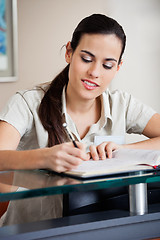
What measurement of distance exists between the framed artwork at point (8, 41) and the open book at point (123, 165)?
2.04 m

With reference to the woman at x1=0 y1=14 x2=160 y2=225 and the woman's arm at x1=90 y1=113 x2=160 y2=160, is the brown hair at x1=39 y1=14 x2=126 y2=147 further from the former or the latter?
the woman's arm at x1=90 y1=113 x2=160 y2=160

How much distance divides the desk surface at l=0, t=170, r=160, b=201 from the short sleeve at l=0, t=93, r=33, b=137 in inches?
20.7

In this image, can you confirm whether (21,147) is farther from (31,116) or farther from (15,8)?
(15,8)

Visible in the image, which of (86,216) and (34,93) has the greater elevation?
(34,93)

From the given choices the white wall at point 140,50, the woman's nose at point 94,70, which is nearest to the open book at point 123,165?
the woman's nose at point 94,70

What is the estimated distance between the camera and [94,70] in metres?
1.41

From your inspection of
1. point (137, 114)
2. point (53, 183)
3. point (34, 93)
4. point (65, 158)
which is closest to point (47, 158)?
point (65, 158)

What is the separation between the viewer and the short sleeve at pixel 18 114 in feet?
4.70

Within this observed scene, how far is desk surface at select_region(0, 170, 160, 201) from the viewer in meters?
0.71

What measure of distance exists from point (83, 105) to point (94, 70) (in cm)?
24

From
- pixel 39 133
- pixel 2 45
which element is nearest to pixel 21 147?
pixel 39 133

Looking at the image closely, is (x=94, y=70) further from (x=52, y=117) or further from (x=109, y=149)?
(x=109, y=149)

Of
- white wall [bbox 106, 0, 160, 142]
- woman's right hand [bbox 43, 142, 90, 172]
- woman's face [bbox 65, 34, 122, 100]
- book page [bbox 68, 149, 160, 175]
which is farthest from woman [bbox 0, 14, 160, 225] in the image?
white wall [bbox 106, 0, 160, 142]

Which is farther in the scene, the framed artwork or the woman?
A: the framed artwork
